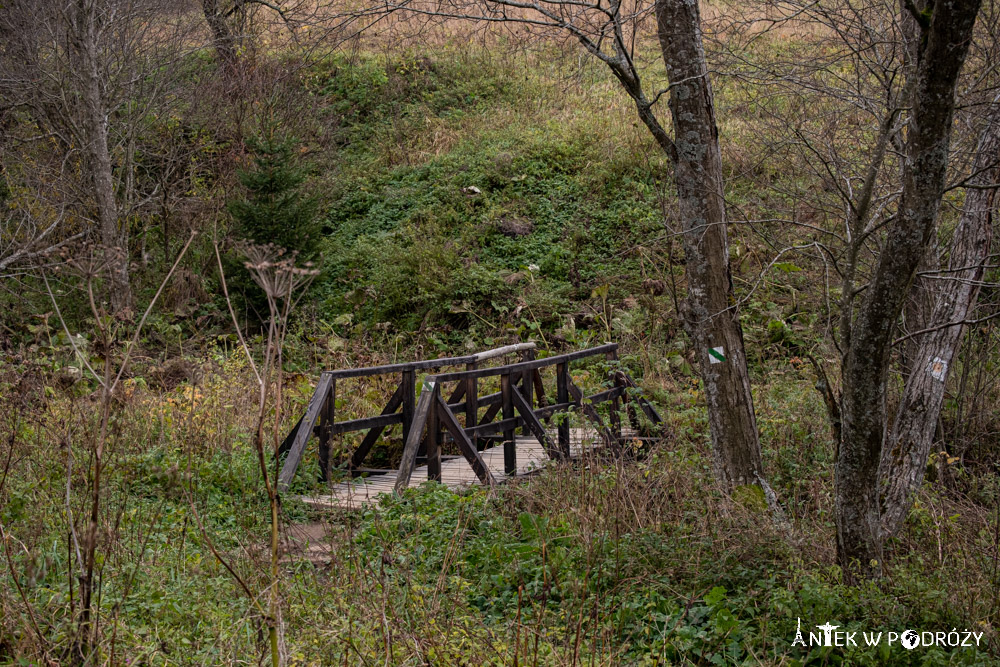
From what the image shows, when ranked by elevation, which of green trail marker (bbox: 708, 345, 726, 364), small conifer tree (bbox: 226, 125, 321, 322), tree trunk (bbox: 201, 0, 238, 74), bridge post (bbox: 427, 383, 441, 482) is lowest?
bridge post (bbox: 427, 383, 441, 482)

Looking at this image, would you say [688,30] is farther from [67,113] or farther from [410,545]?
[67,113]

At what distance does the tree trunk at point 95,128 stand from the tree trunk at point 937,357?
1229 cm

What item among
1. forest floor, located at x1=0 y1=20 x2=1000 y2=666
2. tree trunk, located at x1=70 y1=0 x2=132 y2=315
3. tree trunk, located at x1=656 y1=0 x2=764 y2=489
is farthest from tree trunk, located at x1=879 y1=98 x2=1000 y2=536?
tree trunk, located at x1=70 y1=0 x2=132 y2=315

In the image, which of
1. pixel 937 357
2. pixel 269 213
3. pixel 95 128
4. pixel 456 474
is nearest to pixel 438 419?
pixel 456 474

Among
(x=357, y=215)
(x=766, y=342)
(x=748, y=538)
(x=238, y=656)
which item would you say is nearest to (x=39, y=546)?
(x=238, y=656)

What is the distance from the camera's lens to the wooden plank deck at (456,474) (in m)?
6.97

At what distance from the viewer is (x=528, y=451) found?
9.17 metres

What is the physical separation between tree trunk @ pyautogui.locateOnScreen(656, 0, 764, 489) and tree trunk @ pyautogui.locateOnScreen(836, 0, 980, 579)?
1.53 meters

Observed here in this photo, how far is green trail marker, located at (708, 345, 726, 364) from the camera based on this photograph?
20.8ft

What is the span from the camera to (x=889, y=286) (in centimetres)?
426

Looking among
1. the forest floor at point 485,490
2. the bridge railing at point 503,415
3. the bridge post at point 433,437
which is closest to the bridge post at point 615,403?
the bridge railing at point 503,415

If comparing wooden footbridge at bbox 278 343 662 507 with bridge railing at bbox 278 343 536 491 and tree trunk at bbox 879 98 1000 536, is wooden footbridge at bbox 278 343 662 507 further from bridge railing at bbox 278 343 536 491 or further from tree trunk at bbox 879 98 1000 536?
tree trunk at bbox 879 98 1000 536

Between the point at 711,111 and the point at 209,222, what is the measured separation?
1384 cm

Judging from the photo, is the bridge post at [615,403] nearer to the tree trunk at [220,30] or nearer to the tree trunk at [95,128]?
the tree trunk at [220,30]
